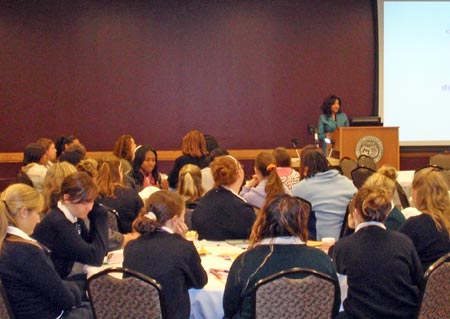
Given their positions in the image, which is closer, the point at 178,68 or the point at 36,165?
the point at 36,165

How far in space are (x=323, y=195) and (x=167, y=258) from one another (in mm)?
2325

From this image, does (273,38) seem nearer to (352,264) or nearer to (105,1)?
(105,1)

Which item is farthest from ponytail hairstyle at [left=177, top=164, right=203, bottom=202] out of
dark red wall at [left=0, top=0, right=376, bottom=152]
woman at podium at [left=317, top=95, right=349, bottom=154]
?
dark red wall at [left=0, top=0, right=376, bottom=152]

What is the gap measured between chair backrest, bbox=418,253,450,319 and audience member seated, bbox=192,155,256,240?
5.43 ft

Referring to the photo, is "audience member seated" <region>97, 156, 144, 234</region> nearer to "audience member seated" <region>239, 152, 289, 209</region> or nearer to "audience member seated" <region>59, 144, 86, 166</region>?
"audience member seated" <region>239, 152, 289, 209</region>

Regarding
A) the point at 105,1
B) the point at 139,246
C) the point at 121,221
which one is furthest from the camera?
the point at 105,1

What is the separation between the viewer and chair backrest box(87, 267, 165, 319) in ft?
10.9

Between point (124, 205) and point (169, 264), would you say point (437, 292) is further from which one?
point (124, 205)

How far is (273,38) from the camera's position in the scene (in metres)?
11.3

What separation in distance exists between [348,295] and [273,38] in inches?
318

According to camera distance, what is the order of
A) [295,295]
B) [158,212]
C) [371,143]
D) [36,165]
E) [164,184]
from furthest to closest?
[371,143] < [164,184] < [36,165] < [158,212] < [295,295]

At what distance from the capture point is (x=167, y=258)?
350cm

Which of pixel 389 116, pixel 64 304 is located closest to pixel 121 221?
pixel 64 304

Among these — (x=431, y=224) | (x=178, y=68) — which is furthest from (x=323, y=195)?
(x=178, y=68)
